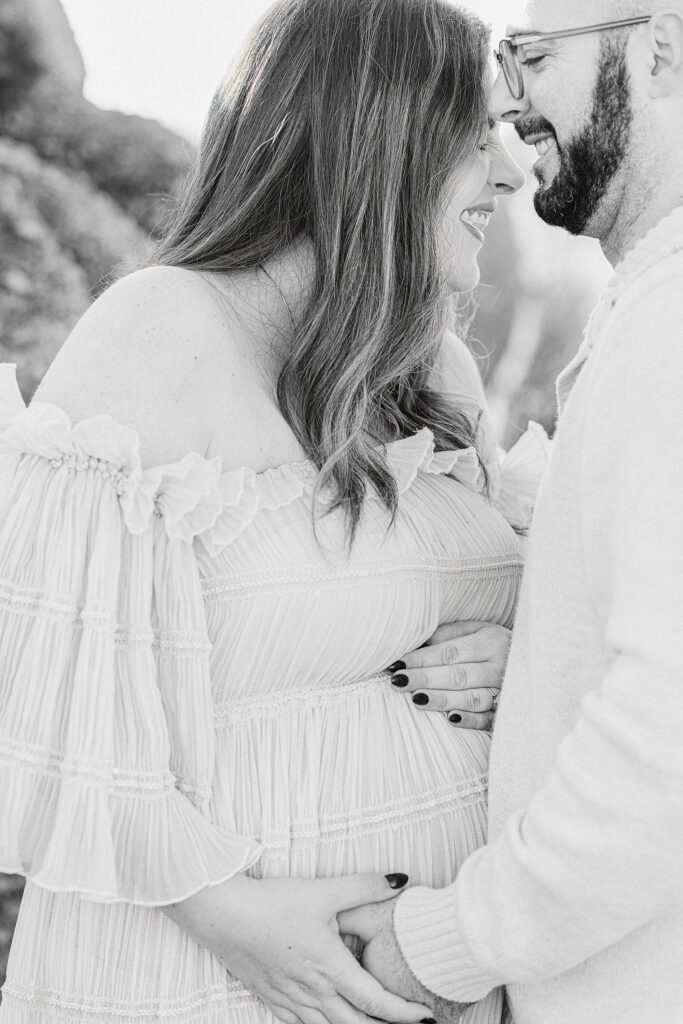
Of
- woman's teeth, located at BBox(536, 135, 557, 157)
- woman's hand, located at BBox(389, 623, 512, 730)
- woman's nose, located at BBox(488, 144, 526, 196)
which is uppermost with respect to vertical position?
woman's teeth, located at BBox(536, 135, 557, 157)

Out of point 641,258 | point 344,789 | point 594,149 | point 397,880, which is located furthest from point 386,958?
point 594,149

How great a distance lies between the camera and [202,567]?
1242 mm

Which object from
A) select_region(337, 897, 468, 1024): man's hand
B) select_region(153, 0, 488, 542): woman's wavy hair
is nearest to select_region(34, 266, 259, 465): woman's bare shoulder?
select_region(153, 0, 488, 542): woman's wavy hair

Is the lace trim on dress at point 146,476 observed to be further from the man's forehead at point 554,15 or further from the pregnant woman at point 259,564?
the man's forehead at point 554,15

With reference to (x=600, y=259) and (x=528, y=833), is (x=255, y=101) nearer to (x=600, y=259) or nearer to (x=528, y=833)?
(x=528, y=833)

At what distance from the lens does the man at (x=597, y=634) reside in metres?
0.93

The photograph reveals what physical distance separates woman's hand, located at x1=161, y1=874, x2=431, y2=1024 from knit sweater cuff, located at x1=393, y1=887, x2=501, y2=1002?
2.3 inches

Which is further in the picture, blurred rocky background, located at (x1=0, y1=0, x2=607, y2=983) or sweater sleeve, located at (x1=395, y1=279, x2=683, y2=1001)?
blurred rocky background, located at (x1=0, y1=0, x2=607, y2=983)

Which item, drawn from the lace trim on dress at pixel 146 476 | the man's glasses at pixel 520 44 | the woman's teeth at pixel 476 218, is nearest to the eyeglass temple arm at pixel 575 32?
the man's glasses at pixel 520 44

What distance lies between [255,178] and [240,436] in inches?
15.7

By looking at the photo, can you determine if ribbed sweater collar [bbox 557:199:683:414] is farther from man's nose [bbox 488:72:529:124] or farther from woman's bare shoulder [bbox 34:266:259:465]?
woman's bare shoulder [bbox 34:266:259:465]

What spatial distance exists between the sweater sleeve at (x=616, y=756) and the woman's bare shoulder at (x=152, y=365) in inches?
18.6

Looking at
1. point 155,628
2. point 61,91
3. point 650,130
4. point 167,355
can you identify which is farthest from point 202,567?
point 61,91

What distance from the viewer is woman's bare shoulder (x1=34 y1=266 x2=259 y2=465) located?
1.17 metres
